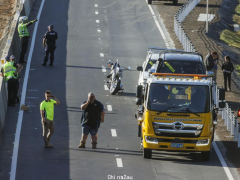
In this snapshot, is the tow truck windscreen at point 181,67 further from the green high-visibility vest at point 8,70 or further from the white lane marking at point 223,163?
the green high-visibility vest at point 8,70

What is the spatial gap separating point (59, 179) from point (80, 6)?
102ft

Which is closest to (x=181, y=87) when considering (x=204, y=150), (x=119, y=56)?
(x=204, y=150)

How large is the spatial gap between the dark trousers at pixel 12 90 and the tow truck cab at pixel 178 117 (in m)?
6.87

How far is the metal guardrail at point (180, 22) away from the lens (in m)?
31.8

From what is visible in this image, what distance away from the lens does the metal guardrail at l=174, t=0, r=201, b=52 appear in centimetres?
3175

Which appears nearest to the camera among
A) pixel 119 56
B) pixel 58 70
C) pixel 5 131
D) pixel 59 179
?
pixel 59 179

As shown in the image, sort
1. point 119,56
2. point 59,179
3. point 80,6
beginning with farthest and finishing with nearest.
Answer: point 80,6 → point 119,56 → point 59,179

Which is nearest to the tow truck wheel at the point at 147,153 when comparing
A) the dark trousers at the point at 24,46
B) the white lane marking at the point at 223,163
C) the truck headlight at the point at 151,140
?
the truck headlight at the point at 151,140

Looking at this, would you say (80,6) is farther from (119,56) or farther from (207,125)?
(207,125)

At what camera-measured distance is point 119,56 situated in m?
31.0

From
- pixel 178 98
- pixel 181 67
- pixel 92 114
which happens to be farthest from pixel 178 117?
pixel 181 67

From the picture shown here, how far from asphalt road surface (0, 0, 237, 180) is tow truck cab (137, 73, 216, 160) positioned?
1.88ft

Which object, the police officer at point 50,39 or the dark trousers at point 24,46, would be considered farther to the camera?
the dark trousers at point 24,46

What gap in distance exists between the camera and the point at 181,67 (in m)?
20.8
